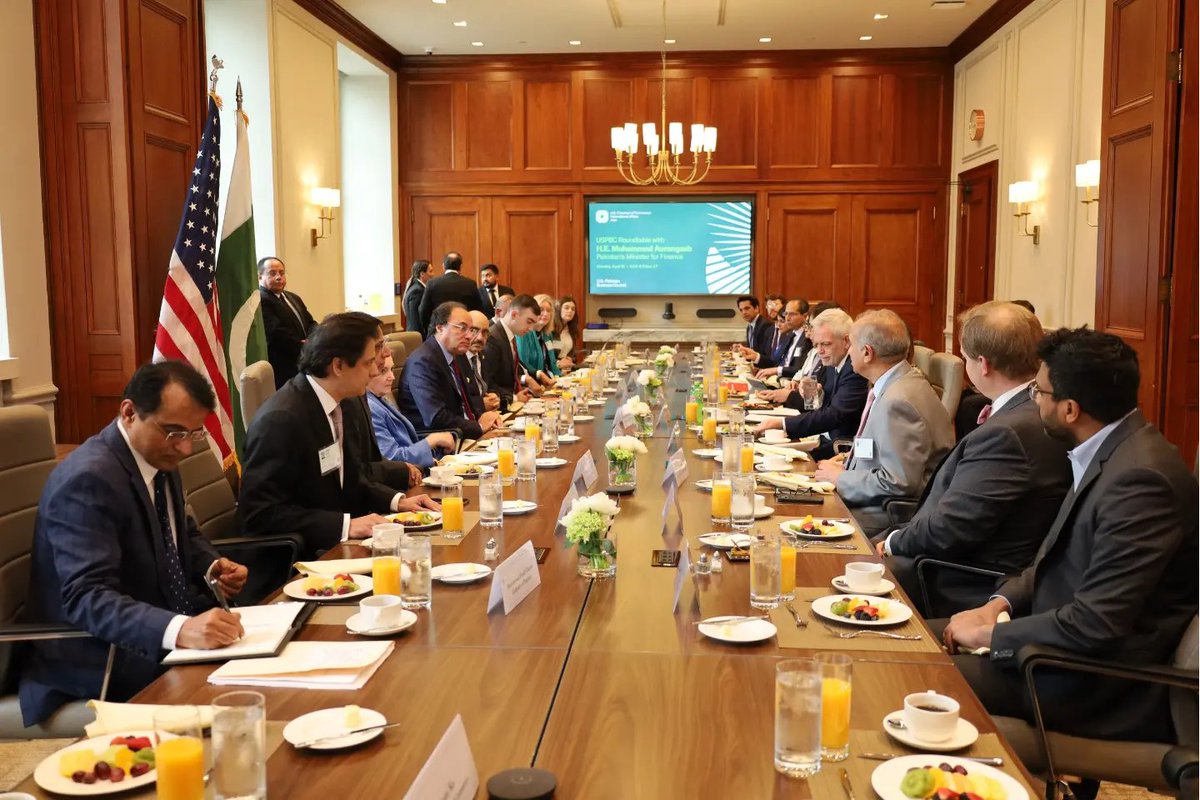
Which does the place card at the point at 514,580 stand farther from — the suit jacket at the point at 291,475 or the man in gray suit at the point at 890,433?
the man in gray suit at the point at 890,433

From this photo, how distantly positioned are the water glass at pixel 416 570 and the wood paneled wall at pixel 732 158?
1052 cm

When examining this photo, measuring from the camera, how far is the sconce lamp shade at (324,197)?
32.6 ft

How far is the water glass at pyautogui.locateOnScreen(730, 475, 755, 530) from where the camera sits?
2.95 metres

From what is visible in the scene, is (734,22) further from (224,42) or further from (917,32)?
(224,42)

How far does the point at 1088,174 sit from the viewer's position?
7.88 metres

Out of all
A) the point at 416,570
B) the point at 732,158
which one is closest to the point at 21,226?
the point at 416,570

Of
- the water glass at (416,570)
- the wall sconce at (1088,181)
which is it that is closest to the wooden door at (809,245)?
the wall sconce at (1088,181)

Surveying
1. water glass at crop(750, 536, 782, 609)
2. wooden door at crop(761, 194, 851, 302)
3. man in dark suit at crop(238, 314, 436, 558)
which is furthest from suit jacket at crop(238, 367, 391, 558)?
wooden door at crop(761, 194, 851, 302)

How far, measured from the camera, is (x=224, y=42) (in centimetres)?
878

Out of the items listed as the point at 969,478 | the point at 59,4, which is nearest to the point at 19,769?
the point at 969,478

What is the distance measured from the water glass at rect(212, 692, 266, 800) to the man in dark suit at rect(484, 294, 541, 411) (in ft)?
17.8

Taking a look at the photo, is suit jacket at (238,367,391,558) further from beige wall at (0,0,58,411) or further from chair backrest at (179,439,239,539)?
beige wall at (0,0,58,411)

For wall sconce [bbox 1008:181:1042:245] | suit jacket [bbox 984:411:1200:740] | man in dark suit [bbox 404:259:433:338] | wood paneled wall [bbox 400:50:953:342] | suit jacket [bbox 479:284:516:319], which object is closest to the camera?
suit jacket [bbox 984:411:1200:740]

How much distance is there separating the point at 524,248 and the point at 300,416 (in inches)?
376
